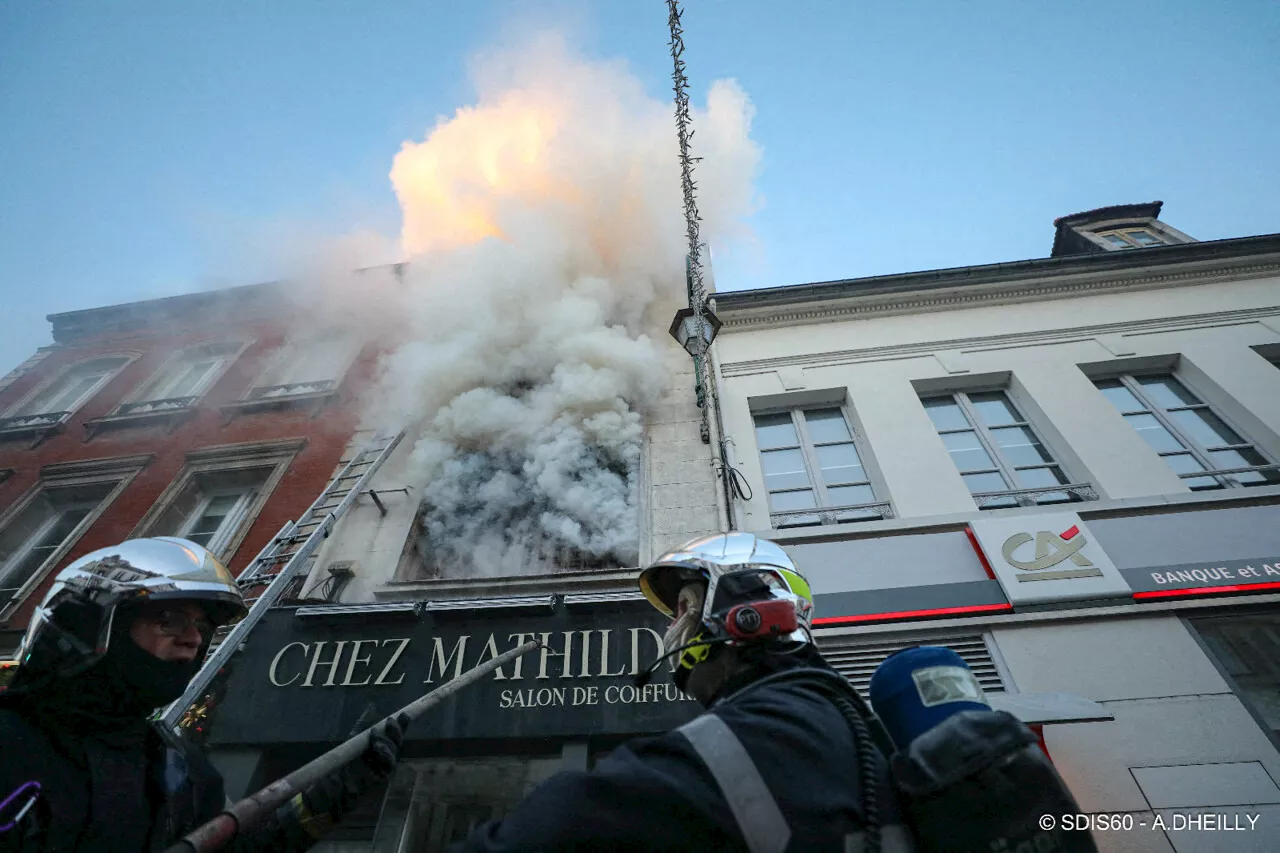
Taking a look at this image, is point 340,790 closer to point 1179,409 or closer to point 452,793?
point 452,793

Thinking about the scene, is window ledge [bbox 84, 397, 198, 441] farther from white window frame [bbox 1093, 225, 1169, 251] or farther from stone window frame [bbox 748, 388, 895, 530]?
white window frame [bbox 1093, 225, 1169, 251]

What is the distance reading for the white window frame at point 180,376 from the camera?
934 cm

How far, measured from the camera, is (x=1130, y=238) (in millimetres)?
10711

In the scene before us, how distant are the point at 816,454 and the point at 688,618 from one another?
16.2 ft

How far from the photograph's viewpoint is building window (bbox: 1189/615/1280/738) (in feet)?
13.9

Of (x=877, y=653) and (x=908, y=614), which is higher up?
(x=908, y=614)

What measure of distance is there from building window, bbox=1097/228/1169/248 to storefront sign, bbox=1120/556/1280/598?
323 inches

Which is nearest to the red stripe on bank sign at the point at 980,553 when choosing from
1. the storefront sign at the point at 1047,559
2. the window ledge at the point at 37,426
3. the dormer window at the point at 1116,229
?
the storefront sign at the point at 1047,559

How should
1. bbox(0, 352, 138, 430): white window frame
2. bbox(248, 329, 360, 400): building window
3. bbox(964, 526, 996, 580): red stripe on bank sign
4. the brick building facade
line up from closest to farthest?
1. bbox(964, 526, 996, 580): red stripe on bank sign
2. the brick building facade
3. bbox(248, 329, 360, 400): building window
4. bbox(0, 352, 138, 430): white window frame

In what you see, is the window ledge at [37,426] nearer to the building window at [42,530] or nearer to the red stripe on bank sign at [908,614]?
the building window at [42,530]

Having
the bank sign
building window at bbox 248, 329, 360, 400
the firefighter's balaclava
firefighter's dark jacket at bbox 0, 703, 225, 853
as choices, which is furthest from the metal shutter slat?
building window at bbox 248, 329, 360, 400

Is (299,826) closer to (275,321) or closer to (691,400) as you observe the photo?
(691,400)

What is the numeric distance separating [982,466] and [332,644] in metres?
7.27

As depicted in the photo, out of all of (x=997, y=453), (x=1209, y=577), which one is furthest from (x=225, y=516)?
(x=1209, y=577)
